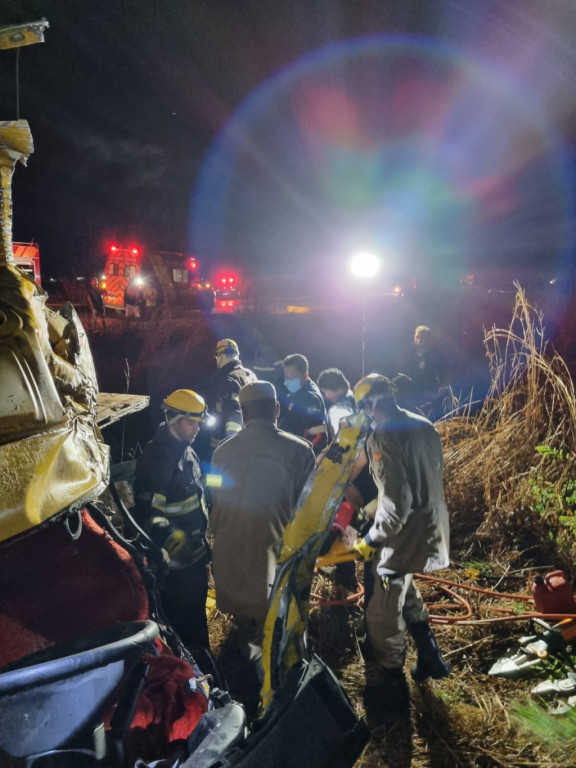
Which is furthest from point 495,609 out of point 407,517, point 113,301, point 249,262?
point 249,262

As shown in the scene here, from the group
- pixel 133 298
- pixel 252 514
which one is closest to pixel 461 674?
pixel 252 514

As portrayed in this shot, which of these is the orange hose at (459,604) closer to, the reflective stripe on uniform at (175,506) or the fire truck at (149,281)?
the reflective stripe on uniform at (175,506)

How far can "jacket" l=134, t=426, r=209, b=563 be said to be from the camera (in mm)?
3904

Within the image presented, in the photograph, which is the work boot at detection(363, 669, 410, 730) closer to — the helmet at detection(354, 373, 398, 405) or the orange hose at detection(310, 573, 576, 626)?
the orange hose at detection(310, 573, 576, 626)

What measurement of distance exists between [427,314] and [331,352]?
4867 millimetres

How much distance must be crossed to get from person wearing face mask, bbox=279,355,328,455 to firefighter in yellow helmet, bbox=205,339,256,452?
27.3 inches

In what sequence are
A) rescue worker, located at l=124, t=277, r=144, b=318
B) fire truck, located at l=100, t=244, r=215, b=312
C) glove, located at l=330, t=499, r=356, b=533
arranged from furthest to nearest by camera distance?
1. fire truck, located at l=100, t=244, r=215, b=312
2. rescue worker, located at l=124, t=277, r=144, b=318
3. glove, located at l=330, t=499, r=356, b=533

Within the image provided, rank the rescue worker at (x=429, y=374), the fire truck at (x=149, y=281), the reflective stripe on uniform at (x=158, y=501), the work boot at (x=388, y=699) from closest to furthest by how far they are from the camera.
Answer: the work boot at (x=388, y=699) < the reflective stripe on uniform at (x=158, y=501) < the rescue worker at (x=429, y=374) < the fire truck at (x=149, y=281)

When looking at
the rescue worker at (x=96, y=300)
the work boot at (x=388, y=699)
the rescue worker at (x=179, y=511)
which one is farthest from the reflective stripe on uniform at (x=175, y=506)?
the rescue worker at (x=96, y=300)

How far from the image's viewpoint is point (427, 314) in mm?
17891

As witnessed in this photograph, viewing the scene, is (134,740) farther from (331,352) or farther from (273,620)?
(331,352)

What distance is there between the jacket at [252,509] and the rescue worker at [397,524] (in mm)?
684

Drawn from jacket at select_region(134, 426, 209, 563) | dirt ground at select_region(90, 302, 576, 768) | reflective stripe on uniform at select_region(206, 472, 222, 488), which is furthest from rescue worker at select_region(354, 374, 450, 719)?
jacket at select_region(134, 426, 209, 563)

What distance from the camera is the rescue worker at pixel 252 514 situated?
349 centimetres
